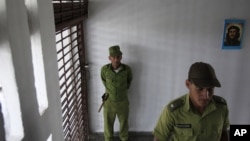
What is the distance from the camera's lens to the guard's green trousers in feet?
10.9

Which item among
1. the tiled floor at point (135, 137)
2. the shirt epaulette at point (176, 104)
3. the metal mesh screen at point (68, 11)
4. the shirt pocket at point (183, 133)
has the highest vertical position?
the metal mesh screen at point (68, 11)

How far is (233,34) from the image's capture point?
11.0 ft

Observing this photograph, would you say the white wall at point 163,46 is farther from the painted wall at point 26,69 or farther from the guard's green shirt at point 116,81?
the painted wall at point 26,69

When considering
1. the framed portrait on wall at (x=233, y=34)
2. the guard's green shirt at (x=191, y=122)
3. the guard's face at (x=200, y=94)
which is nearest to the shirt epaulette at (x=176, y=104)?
the guard's green shirt at (x=191, y=122)

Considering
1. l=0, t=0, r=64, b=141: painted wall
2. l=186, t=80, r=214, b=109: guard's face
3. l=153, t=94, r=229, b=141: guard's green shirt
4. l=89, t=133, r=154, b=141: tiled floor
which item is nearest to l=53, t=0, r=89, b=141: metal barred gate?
l=89, t=133, r=154, b=141: tiled floor

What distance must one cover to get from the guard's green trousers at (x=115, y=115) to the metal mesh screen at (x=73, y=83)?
1.09 ft

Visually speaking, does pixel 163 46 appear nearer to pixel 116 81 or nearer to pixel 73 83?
pixel 116 81

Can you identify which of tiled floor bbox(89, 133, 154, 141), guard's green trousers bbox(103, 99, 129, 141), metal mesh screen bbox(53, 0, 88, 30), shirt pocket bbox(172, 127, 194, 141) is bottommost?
tiled floor bbox(89, 133, 154, 141)

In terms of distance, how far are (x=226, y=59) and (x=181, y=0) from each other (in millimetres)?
1078

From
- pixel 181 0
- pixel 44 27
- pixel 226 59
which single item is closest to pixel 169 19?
pixel 181 0

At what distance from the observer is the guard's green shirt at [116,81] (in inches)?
128

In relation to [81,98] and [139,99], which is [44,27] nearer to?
[81,98]

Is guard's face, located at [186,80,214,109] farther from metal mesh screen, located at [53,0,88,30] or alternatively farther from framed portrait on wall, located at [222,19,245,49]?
framed portrait on wall, located at [222,19,245,49]

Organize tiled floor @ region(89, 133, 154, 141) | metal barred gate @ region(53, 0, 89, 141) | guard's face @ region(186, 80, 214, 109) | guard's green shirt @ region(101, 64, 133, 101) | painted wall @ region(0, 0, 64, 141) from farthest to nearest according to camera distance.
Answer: tiled floor @ region(89, 133, 154, 141), guard's green shirt @ region(101, 64, 133, 101), metal barred gate @ region(53, 0, 89, 141), guard's face @ region(186, 80, 214, 109), painted wall @ region(0, 0, 64, 141)
